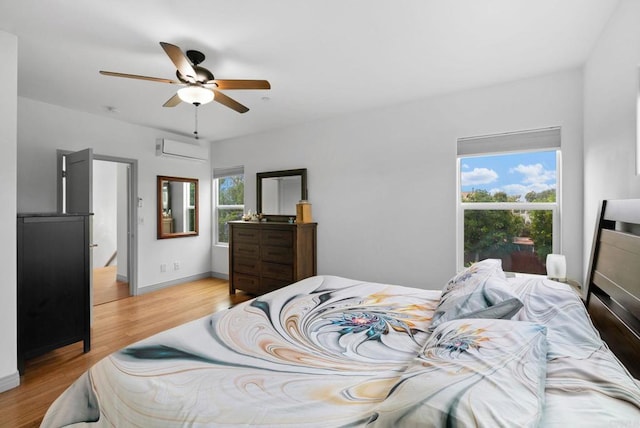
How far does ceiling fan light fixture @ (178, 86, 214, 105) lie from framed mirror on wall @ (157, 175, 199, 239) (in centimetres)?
276

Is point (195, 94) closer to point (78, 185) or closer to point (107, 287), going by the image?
point (78, 185)

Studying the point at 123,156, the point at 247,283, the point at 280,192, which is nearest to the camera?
the point at 123,156

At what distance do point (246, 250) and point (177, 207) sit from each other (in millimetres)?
1605

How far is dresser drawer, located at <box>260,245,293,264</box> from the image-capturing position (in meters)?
3.96

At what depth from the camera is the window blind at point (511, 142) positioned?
281 cm

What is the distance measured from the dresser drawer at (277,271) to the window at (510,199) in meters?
2.03

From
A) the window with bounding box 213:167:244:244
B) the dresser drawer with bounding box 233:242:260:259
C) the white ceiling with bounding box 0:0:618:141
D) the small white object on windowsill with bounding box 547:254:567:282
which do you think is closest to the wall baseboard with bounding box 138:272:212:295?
the window with bounding box 213:167:244:244

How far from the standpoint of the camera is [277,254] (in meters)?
4.08

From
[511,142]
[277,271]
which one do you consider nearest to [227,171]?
[277,271]

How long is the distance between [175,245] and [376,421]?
4.86 meters

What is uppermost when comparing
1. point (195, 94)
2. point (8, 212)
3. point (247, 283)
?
point (195, 94)

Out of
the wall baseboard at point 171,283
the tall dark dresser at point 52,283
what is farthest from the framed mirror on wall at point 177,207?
the tall dark dresser at point 52,283

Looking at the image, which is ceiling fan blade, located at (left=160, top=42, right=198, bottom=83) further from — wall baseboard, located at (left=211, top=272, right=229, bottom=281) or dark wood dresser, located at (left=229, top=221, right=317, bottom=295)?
wall baseboard, located at (left=211, top=272, right=229, bottom=281)

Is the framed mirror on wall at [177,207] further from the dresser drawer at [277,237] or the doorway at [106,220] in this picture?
the dresser drawer at [277,237]
